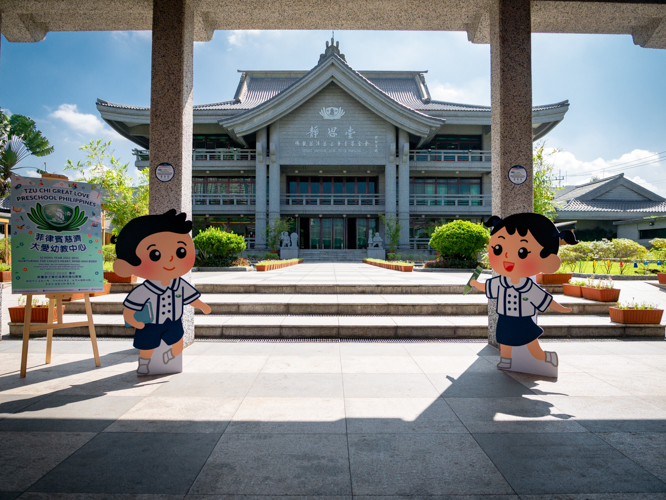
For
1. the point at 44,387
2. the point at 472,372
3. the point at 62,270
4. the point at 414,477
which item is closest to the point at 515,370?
the point at 472,372

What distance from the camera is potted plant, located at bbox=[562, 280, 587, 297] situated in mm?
8570

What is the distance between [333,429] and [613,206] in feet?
130

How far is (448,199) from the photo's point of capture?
3092 centimetres

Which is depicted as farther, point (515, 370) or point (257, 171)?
point (257, 171)

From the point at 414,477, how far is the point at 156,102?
19.0 feet

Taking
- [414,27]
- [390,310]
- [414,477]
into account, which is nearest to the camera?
[414,477]

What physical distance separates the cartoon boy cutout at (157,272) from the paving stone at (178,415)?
850 millimetres

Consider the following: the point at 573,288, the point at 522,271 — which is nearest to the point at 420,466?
the point at 522,271

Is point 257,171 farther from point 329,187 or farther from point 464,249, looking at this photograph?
point 464,249

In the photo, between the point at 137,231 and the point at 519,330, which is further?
the point at 519,330

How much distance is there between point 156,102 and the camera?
548 cm

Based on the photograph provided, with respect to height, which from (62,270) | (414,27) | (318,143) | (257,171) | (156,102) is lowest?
(62,270)

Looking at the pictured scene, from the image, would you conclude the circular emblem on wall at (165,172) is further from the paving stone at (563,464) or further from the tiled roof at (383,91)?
the tiled roof at (383,91)

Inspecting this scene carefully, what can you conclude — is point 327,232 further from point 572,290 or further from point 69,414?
point 69,414
